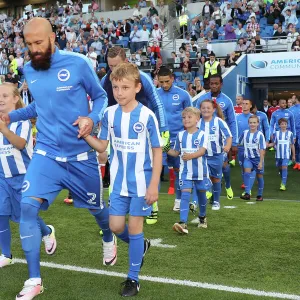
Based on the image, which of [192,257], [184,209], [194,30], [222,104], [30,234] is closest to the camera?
[30,234]

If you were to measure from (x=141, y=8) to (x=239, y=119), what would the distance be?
19257 mm

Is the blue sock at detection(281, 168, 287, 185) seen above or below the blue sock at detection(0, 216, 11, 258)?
below

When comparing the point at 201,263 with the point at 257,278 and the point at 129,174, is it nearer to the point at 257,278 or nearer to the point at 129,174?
the point at 257,278

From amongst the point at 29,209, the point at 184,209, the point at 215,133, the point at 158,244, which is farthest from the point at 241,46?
the point at 29,209

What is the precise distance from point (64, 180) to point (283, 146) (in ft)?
30.1

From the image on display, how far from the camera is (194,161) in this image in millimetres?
6398

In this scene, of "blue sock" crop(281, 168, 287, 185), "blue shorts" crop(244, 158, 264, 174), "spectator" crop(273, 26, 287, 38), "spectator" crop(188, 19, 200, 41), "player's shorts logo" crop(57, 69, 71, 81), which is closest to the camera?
"player's shorts logo" crop(57, 69, 71, 81)

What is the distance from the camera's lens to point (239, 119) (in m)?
11.1

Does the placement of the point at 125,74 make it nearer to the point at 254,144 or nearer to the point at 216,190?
the point at 216,190

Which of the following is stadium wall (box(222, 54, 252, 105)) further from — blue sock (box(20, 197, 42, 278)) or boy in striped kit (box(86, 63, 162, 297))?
blue sock (box(20, 197, 42, 278))

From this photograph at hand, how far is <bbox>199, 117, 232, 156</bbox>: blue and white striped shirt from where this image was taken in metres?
7.73

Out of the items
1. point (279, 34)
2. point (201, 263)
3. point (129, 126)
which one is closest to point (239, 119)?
point (201, 263)

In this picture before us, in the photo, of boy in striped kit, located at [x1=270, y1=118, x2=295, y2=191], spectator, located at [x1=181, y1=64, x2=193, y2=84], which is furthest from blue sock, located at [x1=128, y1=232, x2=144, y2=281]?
spectator, located at [x1=181, y1=64, x2=193, y2=84]

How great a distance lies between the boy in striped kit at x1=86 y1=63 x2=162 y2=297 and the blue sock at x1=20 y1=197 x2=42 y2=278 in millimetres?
574
